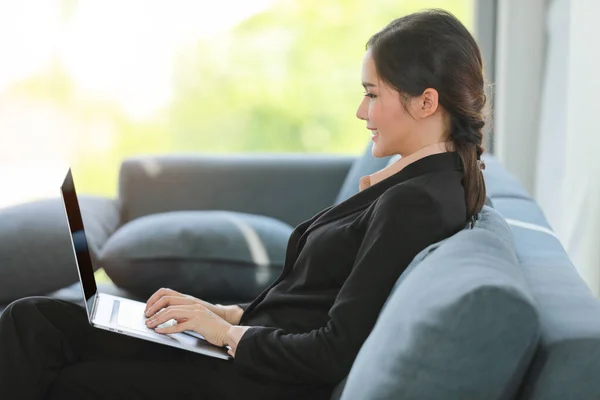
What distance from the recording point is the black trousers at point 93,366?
1.45m

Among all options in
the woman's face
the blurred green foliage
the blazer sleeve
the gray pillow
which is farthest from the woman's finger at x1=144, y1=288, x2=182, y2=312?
the blurred green foliage

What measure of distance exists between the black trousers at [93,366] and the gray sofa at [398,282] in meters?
0.20

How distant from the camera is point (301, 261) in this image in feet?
4.93

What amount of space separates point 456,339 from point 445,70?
51cm

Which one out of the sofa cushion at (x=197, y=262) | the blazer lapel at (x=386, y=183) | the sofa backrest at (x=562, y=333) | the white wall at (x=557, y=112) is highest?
the blazer lapel at (x=386, y=183)

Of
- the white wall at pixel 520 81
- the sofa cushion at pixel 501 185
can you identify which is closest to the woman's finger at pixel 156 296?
the sofa cushion at pixel 501 185

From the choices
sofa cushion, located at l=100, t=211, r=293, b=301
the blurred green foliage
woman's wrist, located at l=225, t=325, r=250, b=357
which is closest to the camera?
woman's wrist, located at l=225, t=325, r=250, b=357

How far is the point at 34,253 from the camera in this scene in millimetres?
2688

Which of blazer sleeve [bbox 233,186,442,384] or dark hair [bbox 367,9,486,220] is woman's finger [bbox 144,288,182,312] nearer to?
blazer sleeve [bbox 233,186,442,384]

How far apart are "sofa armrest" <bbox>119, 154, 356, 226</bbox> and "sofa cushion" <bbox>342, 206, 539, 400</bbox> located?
2.06m

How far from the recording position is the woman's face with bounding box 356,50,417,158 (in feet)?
4.83

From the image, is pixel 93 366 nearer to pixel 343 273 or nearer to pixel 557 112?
pixel 343 273

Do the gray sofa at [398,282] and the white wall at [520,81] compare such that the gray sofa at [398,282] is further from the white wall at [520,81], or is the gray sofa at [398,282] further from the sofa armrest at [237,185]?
the white wall at [520,81]

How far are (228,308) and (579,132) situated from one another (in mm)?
1262
